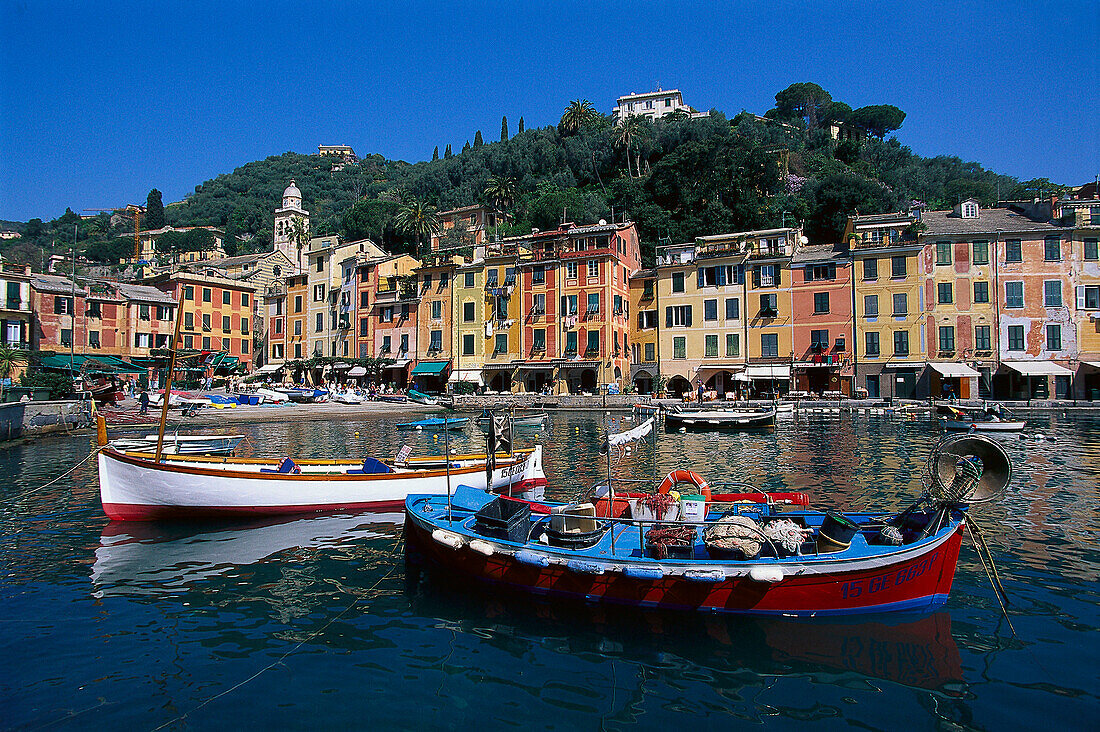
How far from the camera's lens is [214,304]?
6938 cm

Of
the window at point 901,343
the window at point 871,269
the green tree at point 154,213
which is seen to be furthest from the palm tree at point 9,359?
the green tree at point 154,213

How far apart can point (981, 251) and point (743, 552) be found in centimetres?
4728

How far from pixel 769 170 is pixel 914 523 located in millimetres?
67264

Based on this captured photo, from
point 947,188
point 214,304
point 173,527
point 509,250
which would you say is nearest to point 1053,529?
point 173,527

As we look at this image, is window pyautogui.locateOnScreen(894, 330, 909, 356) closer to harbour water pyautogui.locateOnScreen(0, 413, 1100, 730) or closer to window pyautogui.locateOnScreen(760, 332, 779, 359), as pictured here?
window pyautogui.locateOnScreen(760, 332, 779, 359)

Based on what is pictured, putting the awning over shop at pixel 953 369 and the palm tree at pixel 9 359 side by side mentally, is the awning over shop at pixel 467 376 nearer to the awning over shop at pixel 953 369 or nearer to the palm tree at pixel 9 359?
the palm tree at pixel 9 359

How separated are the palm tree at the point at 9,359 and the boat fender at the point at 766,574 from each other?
5474 centimetres

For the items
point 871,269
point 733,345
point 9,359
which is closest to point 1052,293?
point 871,269

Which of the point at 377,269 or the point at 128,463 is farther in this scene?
the point at 377,269

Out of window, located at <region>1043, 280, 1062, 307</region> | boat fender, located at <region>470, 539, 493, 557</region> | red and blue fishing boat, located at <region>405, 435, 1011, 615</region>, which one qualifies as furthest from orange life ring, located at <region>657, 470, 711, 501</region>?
window, located at <region>1043, 280, 1062, 307</region>

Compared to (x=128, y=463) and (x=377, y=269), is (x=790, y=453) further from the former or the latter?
(x=377, y=269)

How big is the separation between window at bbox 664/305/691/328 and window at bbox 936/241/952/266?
723 inches

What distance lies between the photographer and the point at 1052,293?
146ft

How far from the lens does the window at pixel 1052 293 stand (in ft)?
145
